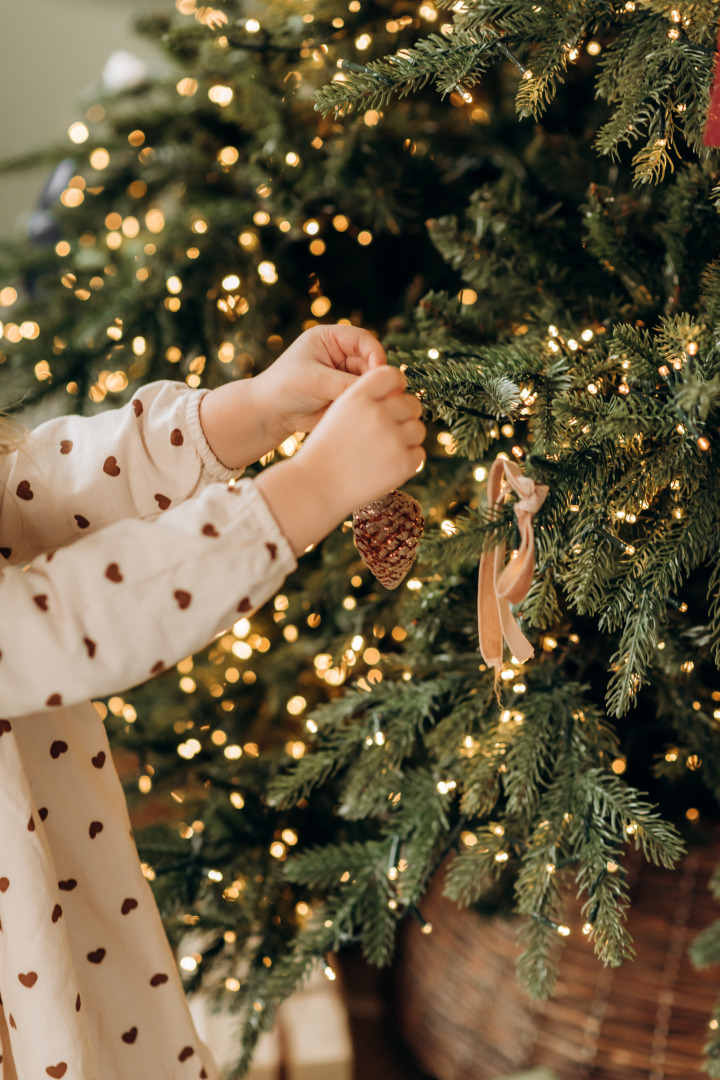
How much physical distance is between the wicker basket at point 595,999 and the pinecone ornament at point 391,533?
514 mm

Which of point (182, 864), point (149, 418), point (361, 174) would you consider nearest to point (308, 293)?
point (361, 174)

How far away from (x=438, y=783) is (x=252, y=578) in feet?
0.99

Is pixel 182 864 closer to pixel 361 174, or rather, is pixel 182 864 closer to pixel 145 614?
pixel 145 614

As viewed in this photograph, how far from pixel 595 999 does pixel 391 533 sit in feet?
2.14

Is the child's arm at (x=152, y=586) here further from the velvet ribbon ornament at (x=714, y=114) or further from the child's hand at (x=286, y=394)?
the velvet ribbon ornament at (x=714, y=114)

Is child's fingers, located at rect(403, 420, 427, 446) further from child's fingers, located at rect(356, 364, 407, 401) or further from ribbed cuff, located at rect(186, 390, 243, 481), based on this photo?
ribbed cuff, located at rect(186, 390, 243, 481)

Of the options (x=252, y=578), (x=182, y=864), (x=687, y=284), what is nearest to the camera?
(x=252, y=578)

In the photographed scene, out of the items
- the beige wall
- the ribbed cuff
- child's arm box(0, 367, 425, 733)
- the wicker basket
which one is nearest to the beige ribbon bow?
child's arm box(0, 367, 425, 733)

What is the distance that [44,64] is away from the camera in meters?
1.75

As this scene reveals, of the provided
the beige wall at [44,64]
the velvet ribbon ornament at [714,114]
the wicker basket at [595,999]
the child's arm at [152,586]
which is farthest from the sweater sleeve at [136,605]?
the beige wall at [44,64]

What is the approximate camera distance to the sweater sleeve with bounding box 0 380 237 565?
22.7 inches

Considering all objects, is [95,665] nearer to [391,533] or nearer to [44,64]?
[391,533]

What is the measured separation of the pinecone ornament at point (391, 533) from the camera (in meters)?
0.52

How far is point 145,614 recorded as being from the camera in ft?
1.41
